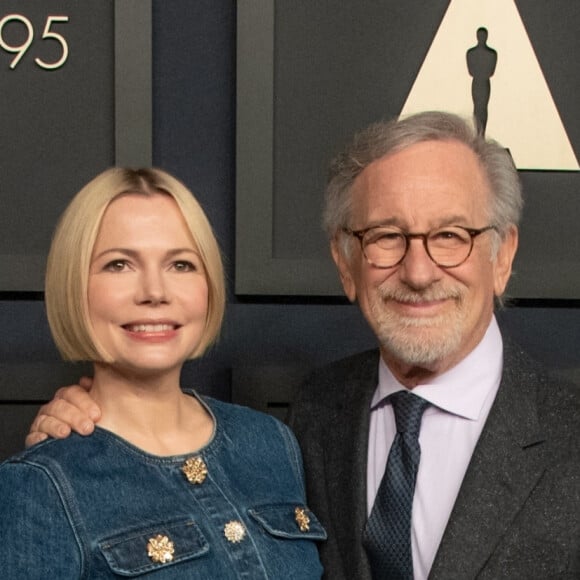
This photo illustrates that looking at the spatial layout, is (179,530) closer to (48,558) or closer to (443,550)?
(48,558)

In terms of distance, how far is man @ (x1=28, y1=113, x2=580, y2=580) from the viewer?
1352 millimetres

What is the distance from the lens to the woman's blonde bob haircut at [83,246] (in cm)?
125

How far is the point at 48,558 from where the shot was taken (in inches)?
44.8

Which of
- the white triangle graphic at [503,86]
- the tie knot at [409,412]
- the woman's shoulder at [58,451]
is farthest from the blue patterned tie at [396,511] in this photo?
the white triangle graphic at [503,86]

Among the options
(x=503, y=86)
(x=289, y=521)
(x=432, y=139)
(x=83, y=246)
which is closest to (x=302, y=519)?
(x=289, y=521)

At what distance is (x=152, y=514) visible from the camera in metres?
1.24

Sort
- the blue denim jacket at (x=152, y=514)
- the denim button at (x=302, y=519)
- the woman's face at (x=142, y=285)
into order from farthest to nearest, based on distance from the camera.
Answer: the denim button at (x=302, y=519)
the woman's face at (x=142, y=285)
the blue denim jacket at (x=152, y=514)

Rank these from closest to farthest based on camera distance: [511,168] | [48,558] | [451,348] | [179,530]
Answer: [48,558], [179,530], [451,348], [511,168]

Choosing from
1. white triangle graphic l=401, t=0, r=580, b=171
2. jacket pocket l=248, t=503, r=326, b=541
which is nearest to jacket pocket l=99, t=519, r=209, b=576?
jacket pocket l=248, t=503, r=326, b=541

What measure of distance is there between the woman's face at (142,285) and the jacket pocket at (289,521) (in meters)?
0.24

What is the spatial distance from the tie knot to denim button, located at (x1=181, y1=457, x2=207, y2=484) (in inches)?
13.3

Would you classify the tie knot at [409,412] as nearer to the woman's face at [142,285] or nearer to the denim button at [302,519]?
the denim button at [302,519]

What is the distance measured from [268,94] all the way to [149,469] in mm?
895

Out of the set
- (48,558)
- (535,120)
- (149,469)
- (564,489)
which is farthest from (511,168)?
(48,558)
